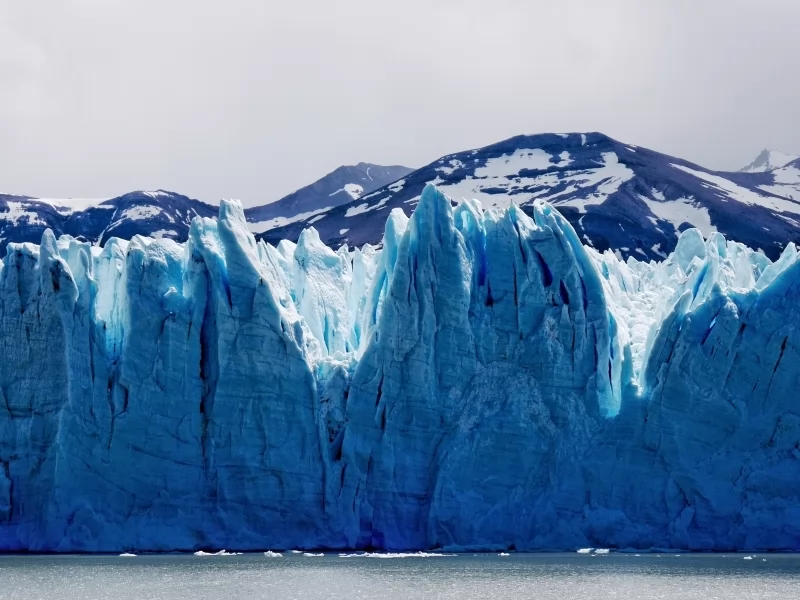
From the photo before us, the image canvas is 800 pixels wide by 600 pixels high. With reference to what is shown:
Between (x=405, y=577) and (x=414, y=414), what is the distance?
4.97m

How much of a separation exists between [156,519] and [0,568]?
397 cm

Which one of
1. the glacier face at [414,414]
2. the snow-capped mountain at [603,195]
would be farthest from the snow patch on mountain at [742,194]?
the glacier face at [414,414]

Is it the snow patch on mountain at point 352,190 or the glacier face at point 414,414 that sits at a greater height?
the snow patch on mountain at point 352,190

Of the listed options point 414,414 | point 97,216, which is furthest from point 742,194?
point 414,414

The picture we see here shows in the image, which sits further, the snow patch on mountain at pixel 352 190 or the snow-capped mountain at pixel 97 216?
the snow patch on mountain at pixel 352 190

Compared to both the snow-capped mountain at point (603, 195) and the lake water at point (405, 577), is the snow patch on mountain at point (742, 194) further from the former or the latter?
the lake water at point (405, 577)

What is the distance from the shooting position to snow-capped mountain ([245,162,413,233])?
103312 mm

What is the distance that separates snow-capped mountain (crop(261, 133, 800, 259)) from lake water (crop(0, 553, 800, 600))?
37709 millimetres

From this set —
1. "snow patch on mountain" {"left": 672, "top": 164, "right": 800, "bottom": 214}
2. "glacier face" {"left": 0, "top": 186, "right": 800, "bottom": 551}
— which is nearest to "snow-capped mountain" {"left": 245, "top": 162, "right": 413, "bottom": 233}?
"snow patch on mountain" {"left": 672, "top": 164, "right": 800, "bottom": 214}

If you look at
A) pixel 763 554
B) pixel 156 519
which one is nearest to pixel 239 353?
pixel 156 519

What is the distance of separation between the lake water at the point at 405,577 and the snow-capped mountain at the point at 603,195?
37709mm

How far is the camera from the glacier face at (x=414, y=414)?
112ft

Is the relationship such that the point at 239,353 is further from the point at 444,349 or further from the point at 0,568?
the point at 0,568

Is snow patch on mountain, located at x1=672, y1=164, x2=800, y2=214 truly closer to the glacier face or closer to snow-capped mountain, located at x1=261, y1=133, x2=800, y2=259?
snow-capped mountain, located at x1=261, y1=133, x2=800, y2=259
